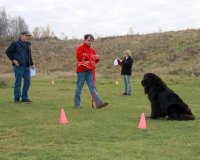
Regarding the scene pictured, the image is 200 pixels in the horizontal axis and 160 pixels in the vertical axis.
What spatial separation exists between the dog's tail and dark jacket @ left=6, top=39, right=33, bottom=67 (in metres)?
5.30

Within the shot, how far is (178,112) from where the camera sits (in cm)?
1036

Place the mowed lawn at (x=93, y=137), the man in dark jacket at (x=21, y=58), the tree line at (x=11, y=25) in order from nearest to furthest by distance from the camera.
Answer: the mowed lawn at (x=93, y=137) → the man in dark jacket at (x=21, y=58) → the tree line at (x=11, y=25)

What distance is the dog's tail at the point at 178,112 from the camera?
405 inches

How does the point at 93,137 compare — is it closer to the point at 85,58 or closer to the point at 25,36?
the point at 85,58

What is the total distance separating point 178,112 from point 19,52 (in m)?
5.66

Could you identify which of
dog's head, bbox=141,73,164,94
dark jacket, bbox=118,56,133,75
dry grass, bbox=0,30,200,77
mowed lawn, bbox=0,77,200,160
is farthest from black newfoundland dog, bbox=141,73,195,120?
dry grass, bbox=0,30,200,77

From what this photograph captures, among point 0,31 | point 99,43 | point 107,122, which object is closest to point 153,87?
point 107,122

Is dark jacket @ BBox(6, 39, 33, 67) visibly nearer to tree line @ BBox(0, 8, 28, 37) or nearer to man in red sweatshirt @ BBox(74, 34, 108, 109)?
man in red sweatshirt @ BBox(74, 34, 108, 109)

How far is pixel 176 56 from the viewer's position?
44.8 meters

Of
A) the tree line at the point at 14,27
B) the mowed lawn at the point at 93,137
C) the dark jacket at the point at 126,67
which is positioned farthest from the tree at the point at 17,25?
the mowed lawn at the point at 93,137

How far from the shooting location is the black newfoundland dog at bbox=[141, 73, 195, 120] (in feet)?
33.9

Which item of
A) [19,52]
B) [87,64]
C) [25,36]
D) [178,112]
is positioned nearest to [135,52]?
[25,36]

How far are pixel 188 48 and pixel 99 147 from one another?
40.2 meters

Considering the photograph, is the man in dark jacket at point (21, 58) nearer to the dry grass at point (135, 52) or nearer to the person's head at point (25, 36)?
the person's head at point (25, 36)
